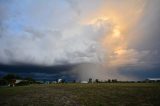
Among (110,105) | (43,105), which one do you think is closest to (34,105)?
(43,105)

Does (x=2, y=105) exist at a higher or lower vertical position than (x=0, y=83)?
lower

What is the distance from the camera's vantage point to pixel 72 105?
3253 cm

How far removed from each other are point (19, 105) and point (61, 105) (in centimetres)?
661

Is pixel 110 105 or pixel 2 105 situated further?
pixel 2 105

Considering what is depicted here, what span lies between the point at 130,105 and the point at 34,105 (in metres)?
13.6

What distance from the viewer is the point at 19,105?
34438mm

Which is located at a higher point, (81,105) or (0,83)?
(0,83)

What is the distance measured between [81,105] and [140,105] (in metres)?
7.88

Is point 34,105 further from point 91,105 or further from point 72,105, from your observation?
point 91,105

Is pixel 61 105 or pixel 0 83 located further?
pixel 0 83

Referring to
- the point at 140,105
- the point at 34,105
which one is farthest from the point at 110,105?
the point at 34,105

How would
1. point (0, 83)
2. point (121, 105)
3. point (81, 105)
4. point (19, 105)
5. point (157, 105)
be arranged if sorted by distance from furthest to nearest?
point (0, 83), point (19, 105), point (81, 105), point (121, 105), point (157, 105)

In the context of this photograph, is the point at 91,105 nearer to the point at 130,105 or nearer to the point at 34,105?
the point at 130,105

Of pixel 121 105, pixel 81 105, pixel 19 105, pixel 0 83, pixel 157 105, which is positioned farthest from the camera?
pixel 0 83
